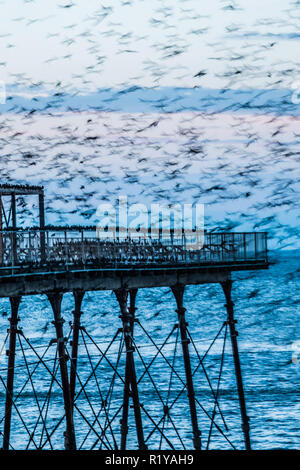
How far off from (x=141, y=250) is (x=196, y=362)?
50291mm

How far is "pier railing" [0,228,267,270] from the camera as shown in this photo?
27895 millimetres

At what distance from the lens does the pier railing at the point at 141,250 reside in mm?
27895

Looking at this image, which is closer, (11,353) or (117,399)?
(11,353)

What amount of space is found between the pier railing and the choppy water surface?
3066 mm

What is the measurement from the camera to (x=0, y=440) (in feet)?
124

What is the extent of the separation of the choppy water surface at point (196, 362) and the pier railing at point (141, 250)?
3.07 m

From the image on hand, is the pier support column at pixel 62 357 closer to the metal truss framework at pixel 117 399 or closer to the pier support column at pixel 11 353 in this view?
the metal truss framework at pixel 117 399

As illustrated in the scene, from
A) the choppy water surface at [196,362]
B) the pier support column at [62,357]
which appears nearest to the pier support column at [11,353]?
the choppy water surface at [196,362]

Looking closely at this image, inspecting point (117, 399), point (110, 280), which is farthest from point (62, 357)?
point (117, 399)

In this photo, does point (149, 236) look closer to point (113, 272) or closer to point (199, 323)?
point (113, 272)

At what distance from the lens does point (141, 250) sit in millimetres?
31672

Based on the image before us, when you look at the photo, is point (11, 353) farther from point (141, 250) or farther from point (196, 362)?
point (196, 362)

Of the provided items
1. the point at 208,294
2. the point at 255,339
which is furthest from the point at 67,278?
the point at 208,294
